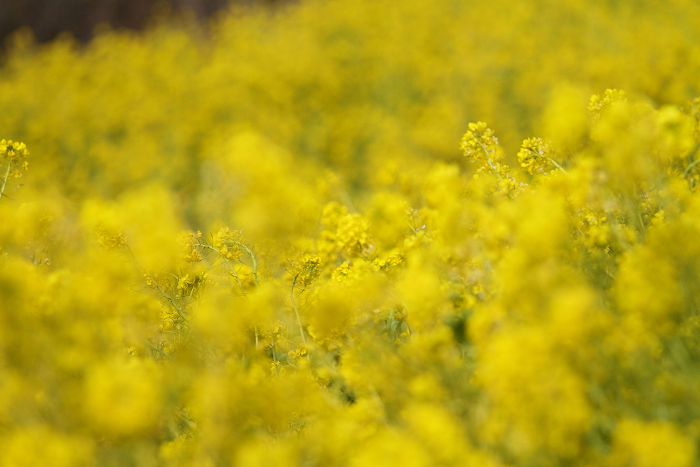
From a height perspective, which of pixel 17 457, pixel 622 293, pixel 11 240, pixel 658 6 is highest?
pixel 658 6

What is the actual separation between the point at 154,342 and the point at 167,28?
51.7ft

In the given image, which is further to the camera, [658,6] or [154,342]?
[658,6]

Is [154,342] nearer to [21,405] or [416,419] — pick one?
[21,405]

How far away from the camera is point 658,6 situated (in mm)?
8773

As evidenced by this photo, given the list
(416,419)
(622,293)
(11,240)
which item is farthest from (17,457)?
(622,293)

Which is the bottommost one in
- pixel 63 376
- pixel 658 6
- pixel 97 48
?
pixel 97 48

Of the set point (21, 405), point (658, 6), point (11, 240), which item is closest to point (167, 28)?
point (658, 6)

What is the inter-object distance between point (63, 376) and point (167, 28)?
53.5 feet

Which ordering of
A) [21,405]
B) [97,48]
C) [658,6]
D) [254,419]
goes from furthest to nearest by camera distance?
[97,48] < [658,6] < [254,419] < [21,405]

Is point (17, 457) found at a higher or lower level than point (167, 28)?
higher

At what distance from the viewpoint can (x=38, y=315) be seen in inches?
58.1

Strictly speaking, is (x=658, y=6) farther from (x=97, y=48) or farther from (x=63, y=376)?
(x=97, y=48)

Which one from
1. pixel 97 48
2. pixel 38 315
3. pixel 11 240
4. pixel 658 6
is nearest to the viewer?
pixel 38 315

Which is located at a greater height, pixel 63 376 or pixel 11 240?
pixel 63 376
